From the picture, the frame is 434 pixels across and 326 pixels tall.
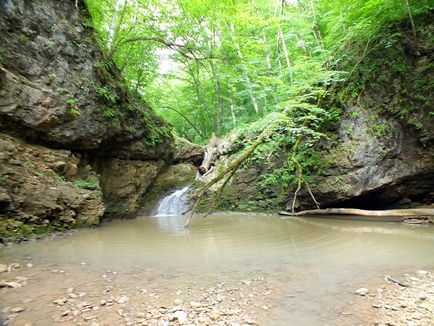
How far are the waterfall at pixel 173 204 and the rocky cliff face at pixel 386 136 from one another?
5150 mm

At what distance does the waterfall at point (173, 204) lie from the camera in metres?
11.6

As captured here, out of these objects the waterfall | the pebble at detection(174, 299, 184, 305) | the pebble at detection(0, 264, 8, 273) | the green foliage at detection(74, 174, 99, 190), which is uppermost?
the green foliage at detection(74, 174, 99, 190)

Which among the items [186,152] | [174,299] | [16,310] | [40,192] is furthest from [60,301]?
[186,152]

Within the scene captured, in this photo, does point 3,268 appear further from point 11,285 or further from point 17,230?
point 17,230

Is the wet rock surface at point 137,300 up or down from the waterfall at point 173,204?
down

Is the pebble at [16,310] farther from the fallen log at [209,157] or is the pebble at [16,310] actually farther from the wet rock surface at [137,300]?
the fallen log at [209,157]

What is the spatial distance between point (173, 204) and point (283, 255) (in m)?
7.92

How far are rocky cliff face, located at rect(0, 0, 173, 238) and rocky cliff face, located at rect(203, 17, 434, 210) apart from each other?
7.27 meters

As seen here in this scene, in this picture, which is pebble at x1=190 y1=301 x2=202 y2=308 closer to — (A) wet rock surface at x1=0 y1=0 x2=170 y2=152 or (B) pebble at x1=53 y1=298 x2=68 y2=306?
(B) pebble at x1=53 y1=298 x2=68 y2=306

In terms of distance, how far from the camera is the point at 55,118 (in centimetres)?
746

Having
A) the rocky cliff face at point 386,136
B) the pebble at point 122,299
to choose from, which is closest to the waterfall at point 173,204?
the rocky cliff face at point 386,136

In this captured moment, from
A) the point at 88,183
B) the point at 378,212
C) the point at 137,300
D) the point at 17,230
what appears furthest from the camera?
the point at 88,183

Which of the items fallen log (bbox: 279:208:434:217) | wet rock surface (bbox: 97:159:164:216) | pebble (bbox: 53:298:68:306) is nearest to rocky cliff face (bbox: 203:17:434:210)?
fallen log (bbox: 279:208:434:217)

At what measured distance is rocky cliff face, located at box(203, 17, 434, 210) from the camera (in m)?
7.93
